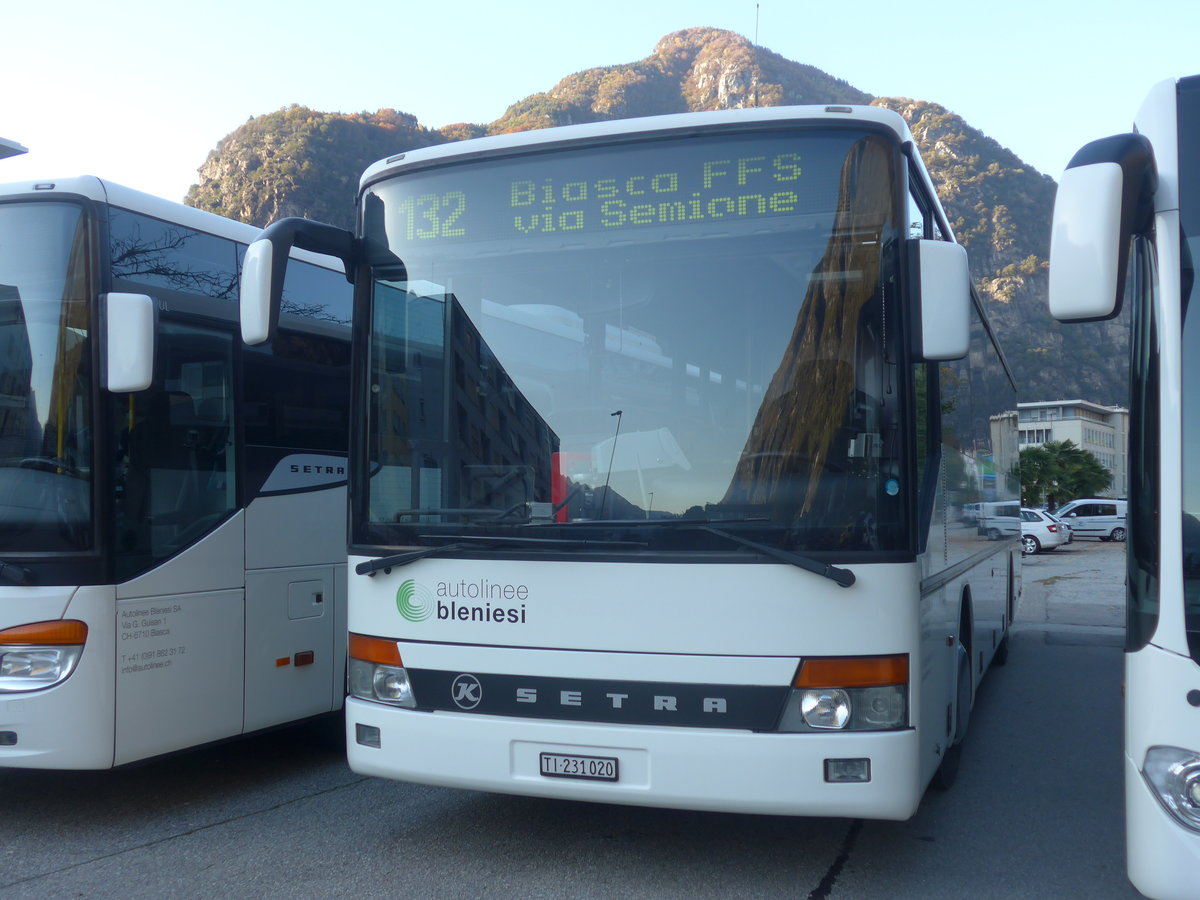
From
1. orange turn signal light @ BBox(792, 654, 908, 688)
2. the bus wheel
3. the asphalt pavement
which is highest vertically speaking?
orange turn signal light @ BBox(792, 654, 908, 688)

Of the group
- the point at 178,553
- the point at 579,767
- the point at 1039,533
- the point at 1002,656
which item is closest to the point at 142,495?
the point at 178,553

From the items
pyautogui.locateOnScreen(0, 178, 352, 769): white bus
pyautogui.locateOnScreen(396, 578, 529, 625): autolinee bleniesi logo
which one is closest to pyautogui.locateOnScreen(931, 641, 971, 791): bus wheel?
pyautogui.locateOnScreen(396, 578, 529, 625): autolinee bleniesi logo

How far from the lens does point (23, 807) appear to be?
577 centimetres

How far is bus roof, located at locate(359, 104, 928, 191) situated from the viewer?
4254mm

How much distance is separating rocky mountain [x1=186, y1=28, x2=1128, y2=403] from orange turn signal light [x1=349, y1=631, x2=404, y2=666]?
6312cm

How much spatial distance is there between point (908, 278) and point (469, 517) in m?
1.95

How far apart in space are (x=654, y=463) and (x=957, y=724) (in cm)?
276

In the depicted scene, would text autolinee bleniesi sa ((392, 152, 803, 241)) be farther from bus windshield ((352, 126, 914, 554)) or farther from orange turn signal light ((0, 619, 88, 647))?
orange turn signal light ((0, 619, 88, 647))

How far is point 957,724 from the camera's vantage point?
5883 millimetres

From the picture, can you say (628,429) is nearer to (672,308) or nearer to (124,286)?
(672,308)

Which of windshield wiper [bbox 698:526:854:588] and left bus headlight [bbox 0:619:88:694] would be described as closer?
windshield wiper [bbox 698:526:854:588]

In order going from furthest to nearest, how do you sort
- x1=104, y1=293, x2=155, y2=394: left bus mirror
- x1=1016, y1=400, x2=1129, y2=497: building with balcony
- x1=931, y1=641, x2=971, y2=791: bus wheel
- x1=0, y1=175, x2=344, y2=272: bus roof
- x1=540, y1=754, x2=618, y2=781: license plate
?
x1=1016, y1=400, x2=1129, y2=497: building with balcony < x1=931, y1=641, x2=971, y2=791: bus wheel < x1=0, y1=175, x2=344, y2=272: bus roof < x1=104, y1=293, x2=155, y2=394: left bus mirror < x1=540, y1=754, x2=618, y2=781: license plate

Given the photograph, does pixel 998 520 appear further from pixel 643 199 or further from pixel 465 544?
pixel 465 544

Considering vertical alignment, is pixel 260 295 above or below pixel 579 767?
above
